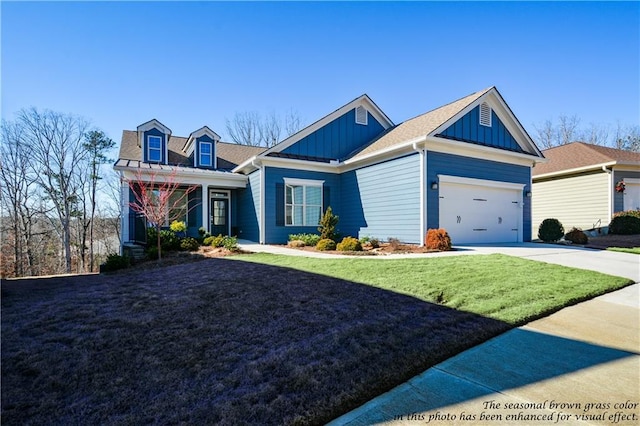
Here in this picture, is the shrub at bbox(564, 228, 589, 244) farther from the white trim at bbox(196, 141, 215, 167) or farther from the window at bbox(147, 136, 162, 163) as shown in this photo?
the window at bbox(147, 136, 162, 163)

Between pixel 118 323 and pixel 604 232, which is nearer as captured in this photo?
pixel 118 323

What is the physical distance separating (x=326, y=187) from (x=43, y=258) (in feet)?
69.9

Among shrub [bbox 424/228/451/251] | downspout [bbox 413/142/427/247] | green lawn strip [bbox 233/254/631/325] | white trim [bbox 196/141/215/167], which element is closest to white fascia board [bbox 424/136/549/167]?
downspout [bbox 413/142/427/247]

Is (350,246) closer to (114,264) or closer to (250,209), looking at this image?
(250,209)

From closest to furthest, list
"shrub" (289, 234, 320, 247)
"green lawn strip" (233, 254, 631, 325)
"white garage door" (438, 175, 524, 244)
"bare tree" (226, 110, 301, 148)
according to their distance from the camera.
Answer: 1. "green lawn strip" (233, 254, 631, 325)
2. "white garage door" (438, 175, 524, 244)
3. "shrub" (289, 234, 320, 247)
4. "bare tree" (226, 110, 301, 148)

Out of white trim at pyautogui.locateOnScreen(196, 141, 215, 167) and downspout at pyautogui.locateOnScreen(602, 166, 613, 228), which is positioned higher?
white trim at pyautogui.locateOnScreen(196, 141, 215, 167)

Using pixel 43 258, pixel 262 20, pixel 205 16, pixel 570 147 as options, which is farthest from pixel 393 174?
pixel 43 258

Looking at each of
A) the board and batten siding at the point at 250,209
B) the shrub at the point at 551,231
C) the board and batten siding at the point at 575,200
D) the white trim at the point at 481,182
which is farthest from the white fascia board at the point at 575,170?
the board and batten siding at the point at 250,209

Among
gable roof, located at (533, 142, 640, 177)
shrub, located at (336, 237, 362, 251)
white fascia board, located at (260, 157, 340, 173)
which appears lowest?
shrub, located at (336, 237, 362, 251)

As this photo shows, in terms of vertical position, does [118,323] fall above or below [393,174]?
below

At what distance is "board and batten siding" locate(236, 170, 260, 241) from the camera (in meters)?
13.3

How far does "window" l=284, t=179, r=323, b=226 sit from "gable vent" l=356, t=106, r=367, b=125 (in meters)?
3.60

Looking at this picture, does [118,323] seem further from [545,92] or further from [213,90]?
[545,92]

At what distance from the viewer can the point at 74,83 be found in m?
11.2
